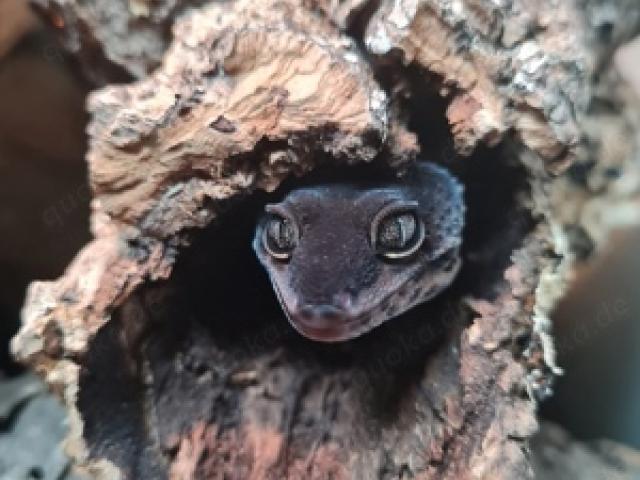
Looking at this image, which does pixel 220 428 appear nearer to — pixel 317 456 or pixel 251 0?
pixel 317 456

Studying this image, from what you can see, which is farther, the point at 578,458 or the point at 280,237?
the point at 578,458

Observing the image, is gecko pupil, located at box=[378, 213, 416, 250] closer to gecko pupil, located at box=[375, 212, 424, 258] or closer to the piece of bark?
gecko pupil, located at box=[375, 212, 424, 258]

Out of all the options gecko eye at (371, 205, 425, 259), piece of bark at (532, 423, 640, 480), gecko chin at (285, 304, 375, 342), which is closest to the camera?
gecko chin at (285, 304, 375, 342)

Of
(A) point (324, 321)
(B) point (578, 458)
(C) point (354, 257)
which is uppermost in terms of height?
(C) point (354, 257)

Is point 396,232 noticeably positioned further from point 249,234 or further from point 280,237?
point 249,234

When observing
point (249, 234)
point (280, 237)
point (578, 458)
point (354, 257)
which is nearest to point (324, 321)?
point (354, 257)

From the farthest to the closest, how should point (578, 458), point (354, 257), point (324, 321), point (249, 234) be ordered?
1. point (578, 458)
2. point (249, 234)
3. point (354, 257)
4. point (324, 321)

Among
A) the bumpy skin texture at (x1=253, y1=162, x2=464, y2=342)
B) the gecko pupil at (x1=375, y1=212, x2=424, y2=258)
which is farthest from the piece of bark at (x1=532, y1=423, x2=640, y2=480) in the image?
the gecko pupil at (x1=375, y1=212, x2=424, y2=258)

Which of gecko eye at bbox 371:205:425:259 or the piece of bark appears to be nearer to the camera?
gecko eye at bbox 371:205:425:259
